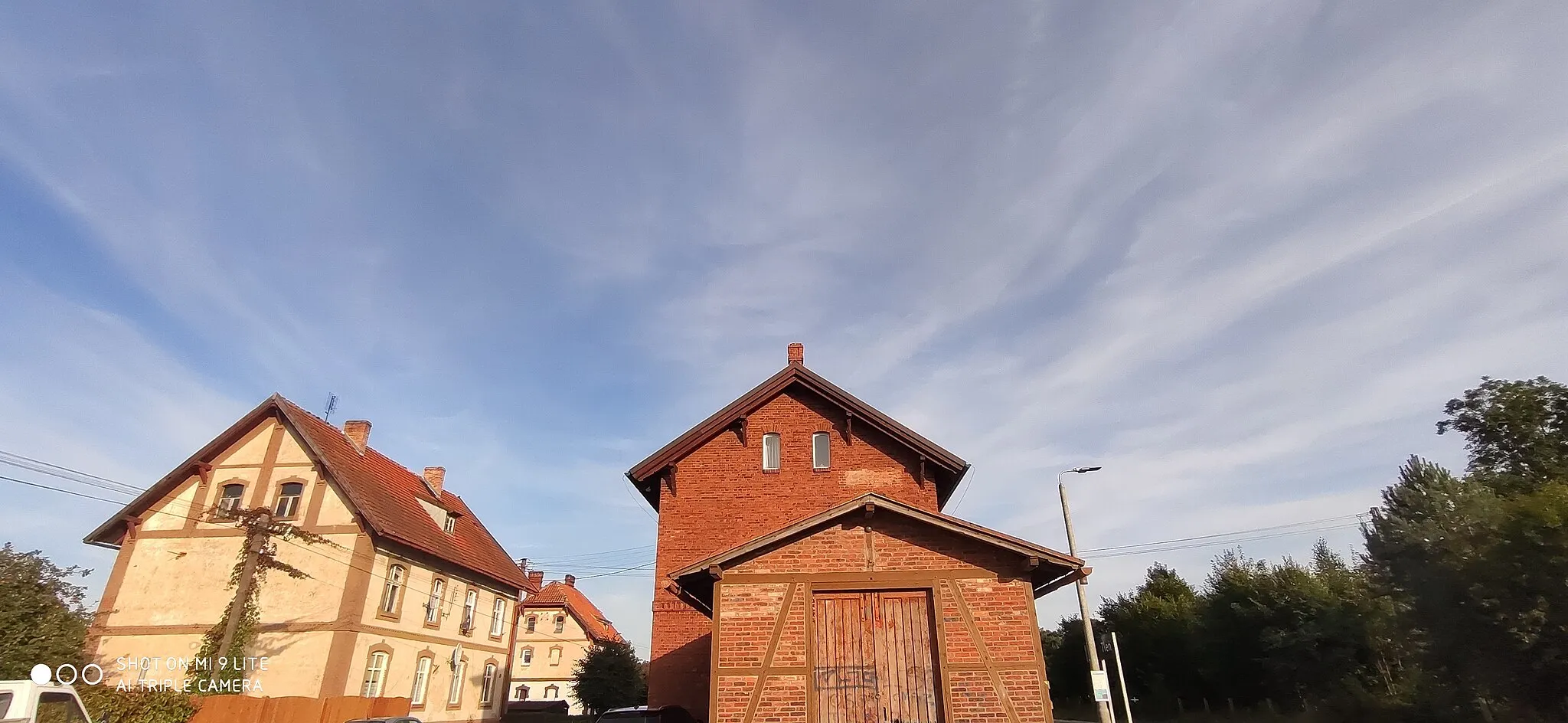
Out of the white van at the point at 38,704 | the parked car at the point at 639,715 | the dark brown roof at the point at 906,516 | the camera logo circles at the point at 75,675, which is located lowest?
the parked car at the point at 639,715

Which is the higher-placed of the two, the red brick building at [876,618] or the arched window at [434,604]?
the arched window at [434,604]

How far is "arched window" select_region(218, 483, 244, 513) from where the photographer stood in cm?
2373

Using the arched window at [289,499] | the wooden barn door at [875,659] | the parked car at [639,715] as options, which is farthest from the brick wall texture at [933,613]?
the arched window at [289,499]

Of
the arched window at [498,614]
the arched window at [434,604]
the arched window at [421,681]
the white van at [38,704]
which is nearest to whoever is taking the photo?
the white van at [38,704]

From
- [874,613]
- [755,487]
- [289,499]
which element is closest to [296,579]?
[289,499]

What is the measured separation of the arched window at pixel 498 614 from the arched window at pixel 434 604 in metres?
4.62

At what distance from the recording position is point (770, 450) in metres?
20.3

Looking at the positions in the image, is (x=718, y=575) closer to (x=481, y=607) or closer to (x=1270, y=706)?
(x=481, y=607)

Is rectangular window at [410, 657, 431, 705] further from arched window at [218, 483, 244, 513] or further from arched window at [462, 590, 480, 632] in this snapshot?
arched window at [218, 483, 244, 513]

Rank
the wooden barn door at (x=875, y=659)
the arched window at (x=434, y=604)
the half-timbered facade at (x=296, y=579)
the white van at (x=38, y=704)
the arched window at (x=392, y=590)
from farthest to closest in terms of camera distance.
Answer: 1. the arched window at (x=434, y=604)
2. the arched window at (x=392, y=590)
3. the half-timbered facade at (x=296, y=579)
4. the wooden barn door at (x=875, y=659)
5. the white van at (x=38, y=704)

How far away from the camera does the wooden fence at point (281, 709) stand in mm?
18078

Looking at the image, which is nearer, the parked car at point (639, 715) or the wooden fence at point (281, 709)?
the parked car at point (639, 715)

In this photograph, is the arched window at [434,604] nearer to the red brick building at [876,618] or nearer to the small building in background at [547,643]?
the red brick building at [876,618]

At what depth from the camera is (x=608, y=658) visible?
104ft
